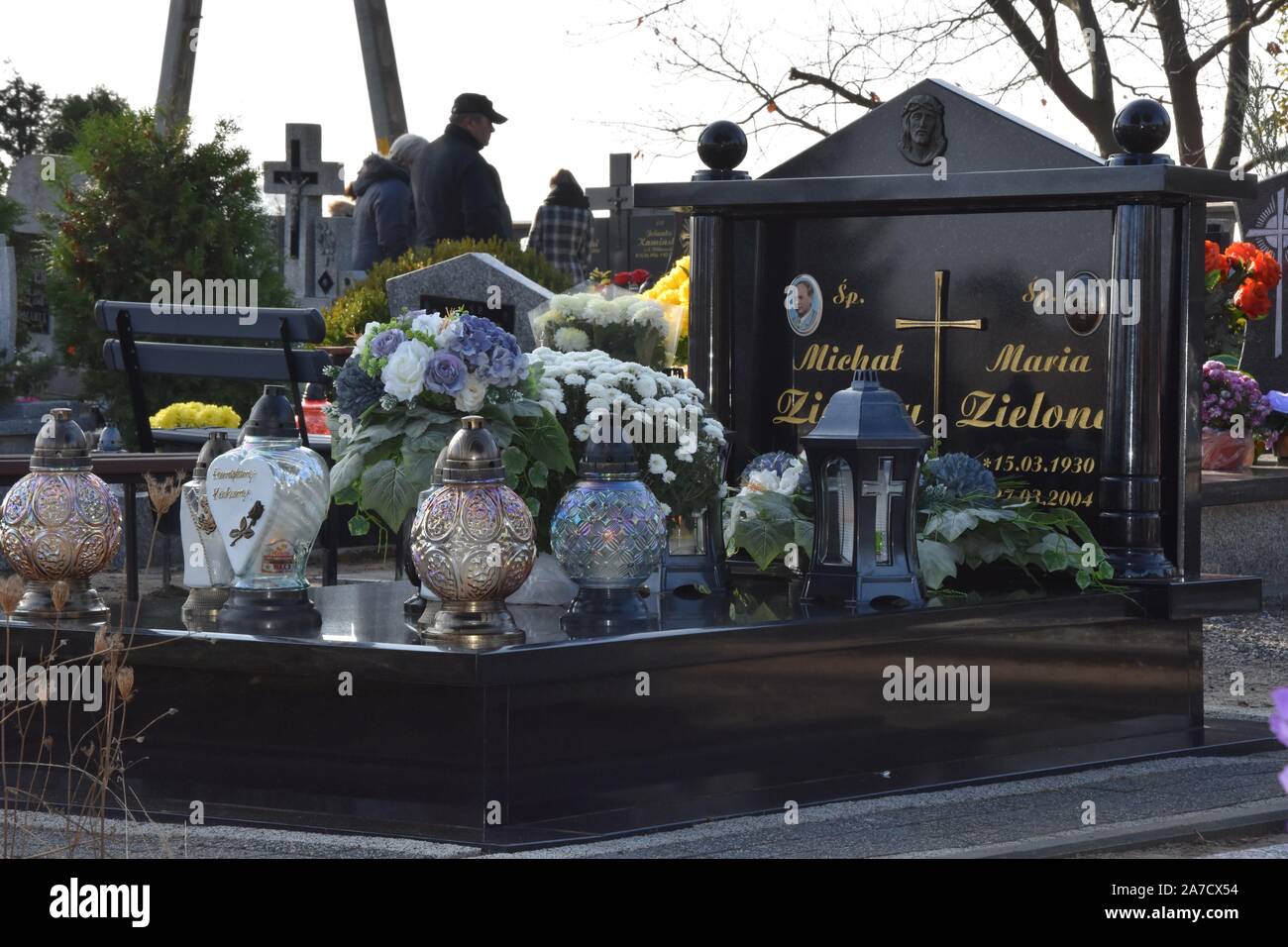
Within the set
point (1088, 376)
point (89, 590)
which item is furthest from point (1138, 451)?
point (89, 590)

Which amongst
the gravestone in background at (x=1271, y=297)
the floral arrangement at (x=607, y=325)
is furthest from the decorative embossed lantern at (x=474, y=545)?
the gravestone in background at (x=1271, y=297)

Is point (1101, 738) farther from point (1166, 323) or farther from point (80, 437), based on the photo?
point (80, 437)

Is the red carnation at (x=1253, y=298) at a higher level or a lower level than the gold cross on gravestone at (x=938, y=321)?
higher

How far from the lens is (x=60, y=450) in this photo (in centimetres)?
517

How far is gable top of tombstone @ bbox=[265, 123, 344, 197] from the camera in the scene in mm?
19094

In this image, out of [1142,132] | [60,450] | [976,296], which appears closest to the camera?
[60,450]

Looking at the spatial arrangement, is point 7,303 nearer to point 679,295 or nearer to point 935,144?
point 679,295

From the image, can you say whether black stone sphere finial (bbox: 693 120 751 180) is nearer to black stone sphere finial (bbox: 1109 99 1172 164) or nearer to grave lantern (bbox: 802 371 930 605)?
black stone sphere finial (bbox: 1109 99 1172 164)

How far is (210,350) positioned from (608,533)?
4.01 meters

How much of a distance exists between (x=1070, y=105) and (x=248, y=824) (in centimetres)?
1451

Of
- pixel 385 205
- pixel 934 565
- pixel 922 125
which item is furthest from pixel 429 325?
pixel 385 205

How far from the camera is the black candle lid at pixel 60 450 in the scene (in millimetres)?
5168

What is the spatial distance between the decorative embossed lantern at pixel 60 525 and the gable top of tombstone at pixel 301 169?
14176mm

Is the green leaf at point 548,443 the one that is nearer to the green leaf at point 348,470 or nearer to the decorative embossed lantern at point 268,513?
the green leaf at point 348,470
